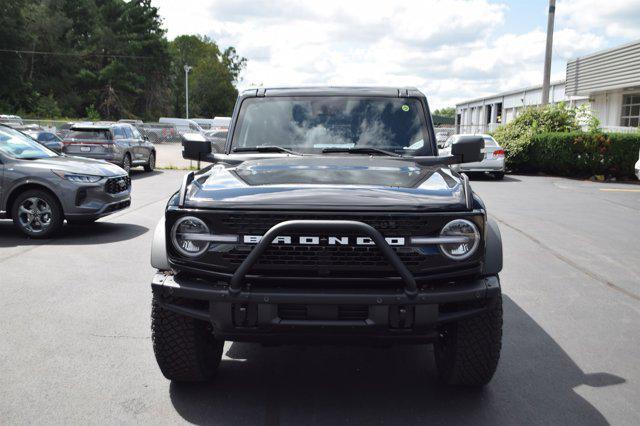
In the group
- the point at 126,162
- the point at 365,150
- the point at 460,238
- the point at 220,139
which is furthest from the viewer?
the point at 126,162

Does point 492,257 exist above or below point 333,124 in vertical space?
below

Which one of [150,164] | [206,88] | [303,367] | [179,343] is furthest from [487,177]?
[206,88]

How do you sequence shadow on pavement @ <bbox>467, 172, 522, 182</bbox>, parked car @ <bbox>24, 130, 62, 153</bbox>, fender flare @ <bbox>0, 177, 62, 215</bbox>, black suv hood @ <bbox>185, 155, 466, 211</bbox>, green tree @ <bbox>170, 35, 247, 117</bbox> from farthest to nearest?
green tree @ <bbox>170, 35, 247, 117</bbox>
shadow on pavement @ <bbox>467, 172, 522, 182</bbox>
parked car @ <bbox>24, 130, 62, 153</bbox>
fender flare @ <bbox>0, 177, 62, 215</bbox>
black suv hood @ <bbox>185, 155, 466, 211</bbox>

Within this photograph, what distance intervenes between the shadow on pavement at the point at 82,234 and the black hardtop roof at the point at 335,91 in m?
4.95

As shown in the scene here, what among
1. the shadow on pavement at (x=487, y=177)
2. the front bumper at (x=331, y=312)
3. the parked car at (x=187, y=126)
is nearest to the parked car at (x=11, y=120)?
the parked car at (x=187, y=126)

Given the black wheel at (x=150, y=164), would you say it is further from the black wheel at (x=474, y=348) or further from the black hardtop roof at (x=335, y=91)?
the black wheel at (x=474, y=348)

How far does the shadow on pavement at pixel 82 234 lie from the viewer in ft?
31.6

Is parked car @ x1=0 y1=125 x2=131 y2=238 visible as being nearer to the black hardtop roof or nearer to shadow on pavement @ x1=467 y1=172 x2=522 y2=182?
the black hardtop roof

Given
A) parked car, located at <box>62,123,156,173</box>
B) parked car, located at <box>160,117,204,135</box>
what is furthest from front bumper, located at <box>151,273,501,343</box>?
parked car, located at <box>160,117,204,135</box>

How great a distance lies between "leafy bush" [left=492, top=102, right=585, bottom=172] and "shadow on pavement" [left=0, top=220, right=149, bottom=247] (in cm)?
1896

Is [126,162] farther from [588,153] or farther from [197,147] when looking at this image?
[197,147]

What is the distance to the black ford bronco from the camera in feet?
11.4

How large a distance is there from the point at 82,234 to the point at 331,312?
7841mm

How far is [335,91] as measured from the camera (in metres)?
Answer: 5.52
